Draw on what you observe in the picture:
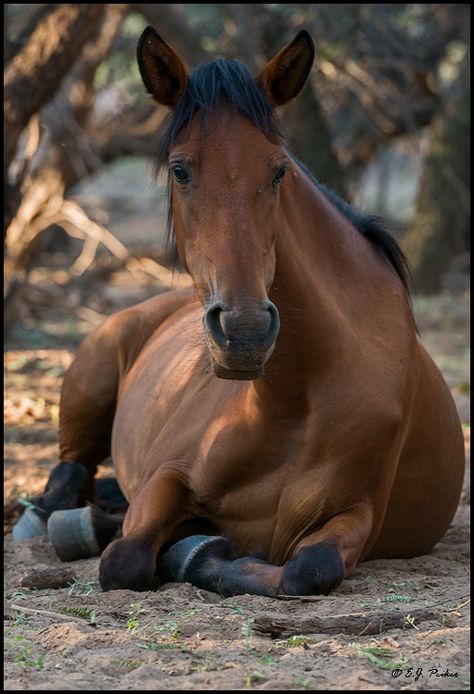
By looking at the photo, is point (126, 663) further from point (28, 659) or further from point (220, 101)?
point (220, 101)

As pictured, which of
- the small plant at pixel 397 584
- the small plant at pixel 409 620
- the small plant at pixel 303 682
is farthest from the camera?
the small plant at pixel 397 584

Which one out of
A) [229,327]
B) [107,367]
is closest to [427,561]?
[229,327]

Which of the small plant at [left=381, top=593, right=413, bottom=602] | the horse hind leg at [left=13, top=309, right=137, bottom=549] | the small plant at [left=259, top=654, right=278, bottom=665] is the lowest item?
the small plant at [left=259, top=654, right=278, bottom=665]

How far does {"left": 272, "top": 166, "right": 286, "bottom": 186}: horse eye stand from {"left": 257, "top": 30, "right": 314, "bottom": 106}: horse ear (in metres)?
0.33

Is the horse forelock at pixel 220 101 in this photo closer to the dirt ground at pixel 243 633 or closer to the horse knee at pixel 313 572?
the horse knee at pixel 313 572

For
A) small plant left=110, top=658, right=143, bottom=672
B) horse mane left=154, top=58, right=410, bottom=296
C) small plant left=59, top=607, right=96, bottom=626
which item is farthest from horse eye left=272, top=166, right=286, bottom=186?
small plant left=110, top=658, right=143, bottom=672

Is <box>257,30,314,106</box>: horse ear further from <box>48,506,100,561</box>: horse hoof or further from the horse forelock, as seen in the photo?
<box>48,506,100,561</box>: horse hoof

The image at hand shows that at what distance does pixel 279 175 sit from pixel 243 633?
156cm

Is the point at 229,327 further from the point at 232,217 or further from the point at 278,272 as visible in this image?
the point at 278,272

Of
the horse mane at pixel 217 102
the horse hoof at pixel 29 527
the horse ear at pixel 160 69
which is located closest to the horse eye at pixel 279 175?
the horse mane at pixel 217 102

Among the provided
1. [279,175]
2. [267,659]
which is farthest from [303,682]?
[279,175]

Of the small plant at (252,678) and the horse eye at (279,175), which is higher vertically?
the horse eye at (279,175)

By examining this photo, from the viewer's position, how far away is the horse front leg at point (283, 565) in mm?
3758

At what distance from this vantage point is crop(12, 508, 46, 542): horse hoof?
5.24 metres
